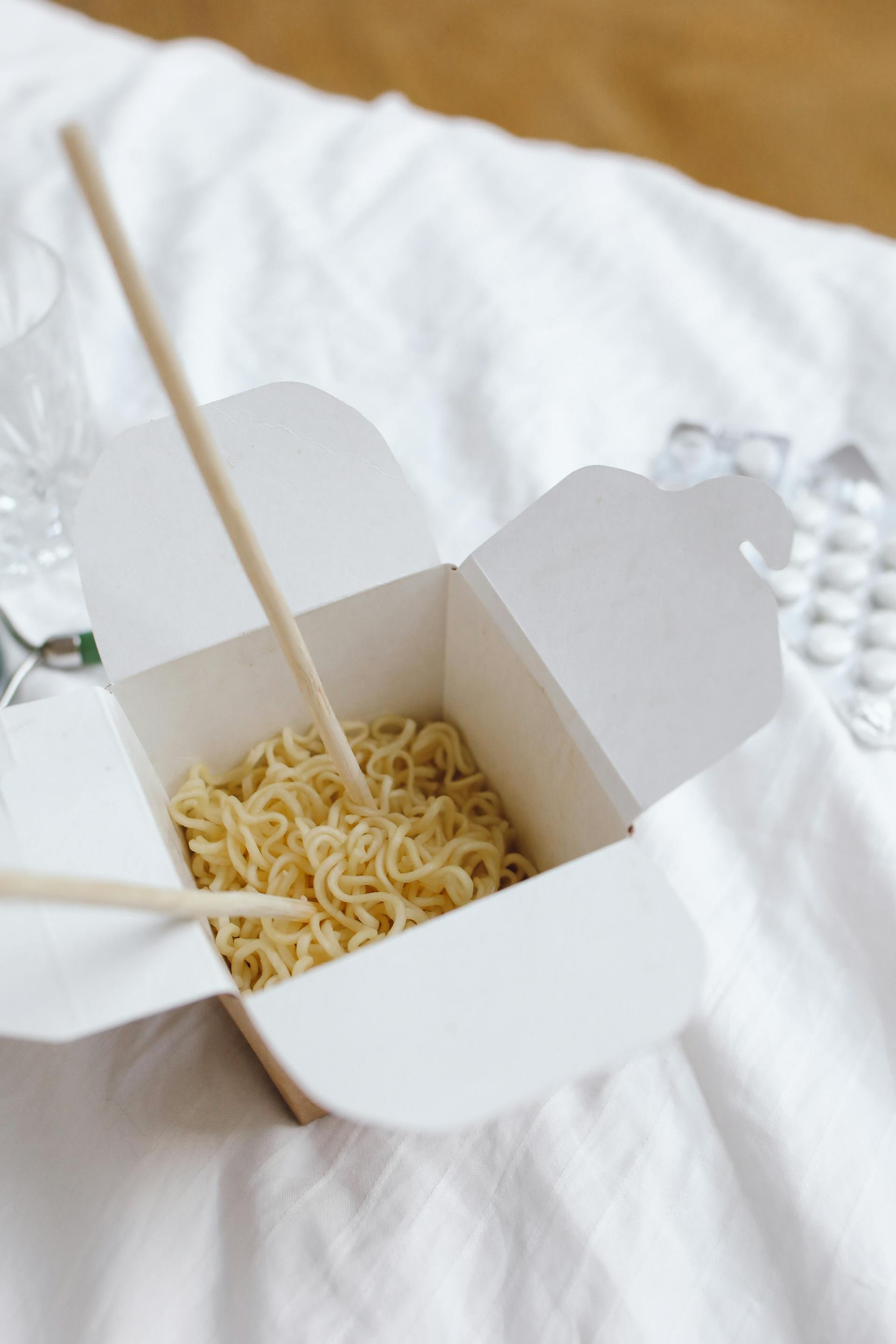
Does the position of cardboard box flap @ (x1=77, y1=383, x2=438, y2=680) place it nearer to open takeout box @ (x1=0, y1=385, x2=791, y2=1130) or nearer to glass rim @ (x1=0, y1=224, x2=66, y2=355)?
open takeout box @ (x1=0, y1=385, x2=791, y2=1130)

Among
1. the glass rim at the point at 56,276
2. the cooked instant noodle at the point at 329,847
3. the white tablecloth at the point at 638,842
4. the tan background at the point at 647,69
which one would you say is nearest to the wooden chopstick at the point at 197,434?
the cooked instant noodle at the point at 329,847

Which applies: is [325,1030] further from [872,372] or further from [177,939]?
[872,372]

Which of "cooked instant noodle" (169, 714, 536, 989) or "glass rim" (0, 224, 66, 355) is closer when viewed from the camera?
"cooked instant noodle" (169, 714, 536, 989)

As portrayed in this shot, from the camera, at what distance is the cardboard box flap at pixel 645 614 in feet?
1.28

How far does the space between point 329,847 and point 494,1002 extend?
0.54ft

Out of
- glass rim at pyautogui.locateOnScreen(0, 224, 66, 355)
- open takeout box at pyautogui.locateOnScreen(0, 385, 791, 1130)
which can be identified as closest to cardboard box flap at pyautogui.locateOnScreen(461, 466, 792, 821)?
open takeout box at pyautogui.locateOnScreen(0, 385, 791, 1130)

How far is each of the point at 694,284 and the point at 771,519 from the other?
1.61ft

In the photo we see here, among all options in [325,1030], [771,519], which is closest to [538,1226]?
[325,1030]

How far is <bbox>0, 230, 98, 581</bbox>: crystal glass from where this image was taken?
0.60m

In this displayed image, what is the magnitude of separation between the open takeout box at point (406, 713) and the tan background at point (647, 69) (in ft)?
2.35

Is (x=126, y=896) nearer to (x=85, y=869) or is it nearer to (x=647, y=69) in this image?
(x=85, y=869)

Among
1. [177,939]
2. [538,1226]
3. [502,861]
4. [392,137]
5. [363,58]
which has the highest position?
[363,58]

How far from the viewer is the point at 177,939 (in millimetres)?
328

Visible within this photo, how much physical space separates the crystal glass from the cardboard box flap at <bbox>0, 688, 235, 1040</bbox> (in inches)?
10.9
